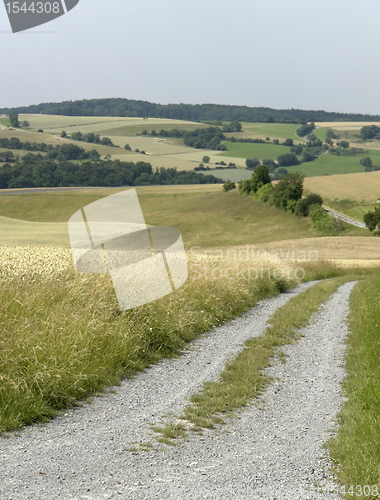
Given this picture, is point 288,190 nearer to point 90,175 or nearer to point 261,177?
point 261,177

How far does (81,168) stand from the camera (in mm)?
132000

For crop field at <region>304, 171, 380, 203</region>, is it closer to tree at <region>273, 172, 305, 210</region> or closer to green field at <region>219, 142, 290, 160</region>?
tree at <region>273, 172, 305, 210</region>

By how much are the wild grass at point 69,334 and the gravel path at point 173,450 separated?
348mm

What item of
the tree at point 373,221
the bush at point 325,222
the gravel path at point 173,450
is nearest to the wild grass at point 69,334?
the gravel path at point 173,450

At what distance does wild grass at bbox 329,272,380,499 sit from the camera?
439cm

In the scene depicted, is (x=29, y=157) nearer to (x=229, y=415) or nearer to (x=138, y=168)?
(x=138, y=168)

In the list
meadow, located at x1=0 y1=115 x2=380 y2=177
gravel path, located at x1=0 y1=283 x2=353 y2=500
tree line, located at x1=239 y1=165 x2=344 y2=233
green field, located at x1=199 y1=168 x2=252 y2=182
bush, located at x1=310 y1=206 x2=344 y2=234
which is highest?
meadow, located at x1=0 y1=115 x2=380 y2=177

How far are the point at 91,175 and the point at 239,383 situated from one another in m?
126

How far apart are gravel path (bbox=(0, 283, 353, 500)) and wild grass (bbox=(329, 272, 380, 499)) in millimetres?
186

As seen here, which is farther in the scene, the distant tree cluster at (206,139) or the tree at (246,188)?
the distant tree cluster at (206,139)

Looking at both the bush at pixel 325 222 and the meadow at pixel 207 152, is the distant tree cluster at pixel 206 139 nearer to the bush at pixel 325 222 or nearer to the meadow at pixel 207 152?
the meadow at pixel 207 152

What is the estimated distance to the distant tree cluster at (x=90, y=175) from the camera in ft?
398

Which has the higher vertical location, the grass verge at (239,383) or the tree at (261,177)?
the tree at (261,177)

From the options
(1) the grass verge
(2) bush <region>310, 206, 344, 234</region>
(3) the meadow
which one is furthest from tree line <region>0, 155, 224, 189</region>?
(1) the grass verge
